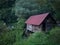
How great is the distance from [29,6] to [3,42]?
39.0ft

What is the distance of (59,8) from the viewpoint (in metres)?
16.6

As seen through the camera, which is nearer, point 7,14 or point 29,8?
point 29,8

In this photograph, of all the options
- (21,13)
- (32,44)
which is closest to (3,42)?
(32,44)

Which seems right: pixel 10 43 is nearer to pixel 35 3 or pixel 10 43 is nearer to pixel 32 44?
pixel 32 44

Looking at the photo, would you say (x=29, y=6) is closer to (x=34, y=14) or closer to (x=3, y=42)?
(x=34, y=14)

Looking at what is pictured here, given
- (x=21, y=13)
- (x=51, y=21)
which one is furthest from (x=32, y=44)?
(x=21, y=13)

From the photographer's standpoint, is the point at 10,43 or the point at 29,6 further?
the point at 29,6

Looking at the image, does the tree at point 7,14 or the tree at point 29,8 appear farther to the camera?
the tree at point 7,14

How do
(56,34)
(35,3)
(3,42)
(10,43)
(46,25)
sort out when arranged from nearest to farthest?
(3,42), (10,43), (56,34), (46,25), (35,3)

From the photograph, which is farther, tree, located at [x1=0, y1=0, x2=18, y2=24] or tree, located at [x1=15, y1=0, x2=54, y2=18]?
tree, located at [x1=0, y1=0, x2=18, y2=24]

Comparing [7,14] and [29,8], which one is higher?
[29,8]

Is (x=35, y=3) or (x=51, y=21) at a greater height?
(x=35, y=3)

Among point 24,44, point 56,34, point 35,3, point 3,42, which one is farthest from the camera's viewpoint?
point 35,3

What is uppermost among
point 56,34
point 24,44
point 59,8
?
point 59,8
